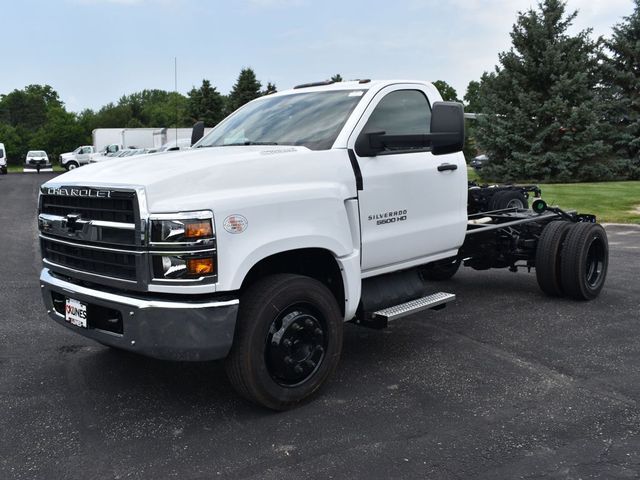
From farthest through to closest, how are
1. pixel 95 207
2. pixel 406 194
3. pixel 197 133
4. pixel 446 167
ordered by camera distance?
1. pixel 197 133
2. pixel 446 167
3. pixel 406 194
4. pixel 95 207

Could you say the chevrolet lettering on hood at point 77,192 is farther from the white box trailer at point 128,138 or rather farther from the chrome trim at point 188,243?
the white box trailer at point 128,138

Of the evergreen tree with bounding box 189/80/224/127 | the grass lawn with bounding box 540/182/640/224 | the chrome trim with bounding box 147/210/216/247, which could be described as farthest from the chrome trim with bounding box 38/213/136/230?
the evergreen tree with bounding box 189/80/224/127

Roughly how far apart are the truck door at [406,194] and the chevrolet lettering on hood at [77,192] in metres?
1.66

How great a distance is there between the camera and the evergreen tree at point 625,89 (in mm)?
25608

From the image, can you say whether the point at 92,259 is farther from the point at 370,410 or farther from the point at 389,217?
the point at 389,217

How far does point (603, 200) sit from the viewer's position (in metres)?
17.4

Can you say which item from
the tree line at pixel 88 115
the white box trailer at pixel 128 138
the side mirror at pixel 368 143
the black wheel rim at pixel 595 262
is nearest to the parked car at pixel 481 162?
Answer: the tree line at pixel 88 115

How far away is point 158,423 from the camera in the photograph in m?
3.77

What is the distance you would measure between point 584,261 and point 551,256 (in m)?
0.33

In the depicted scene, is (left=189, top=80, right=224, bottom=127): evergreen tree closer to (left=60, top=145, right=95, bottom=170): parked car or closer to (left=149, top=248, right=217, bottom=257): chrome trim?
(left=60, top=145, right=95, bottom=170): parked car

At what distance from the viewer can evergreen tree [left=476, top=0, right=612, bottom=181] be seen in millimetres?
23922

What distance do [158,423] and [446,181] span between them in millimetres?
2858

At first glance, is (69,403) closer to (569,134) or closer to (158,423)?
(158,423)

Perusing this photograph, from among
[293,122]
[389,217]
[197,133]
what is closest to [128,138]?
[197,133]
